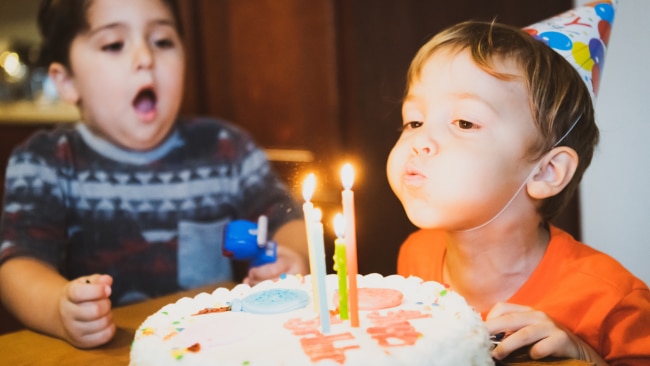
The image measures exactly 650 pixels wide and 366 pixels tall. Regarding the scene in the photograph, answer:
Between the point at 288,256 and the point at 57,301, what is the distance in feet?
1.23

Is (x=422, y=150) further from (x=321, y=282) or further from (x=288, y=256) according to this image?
(x=288, y=256)

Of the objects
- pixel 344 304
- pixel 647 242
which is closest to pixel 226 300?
pixel 344 304

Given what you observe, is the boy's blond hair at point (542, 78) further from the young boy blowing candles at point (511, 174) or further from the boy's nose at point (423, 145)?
the boy's nose at point (423, 145)

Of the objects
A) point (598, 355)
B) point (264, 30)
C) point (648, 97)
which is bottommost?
point (598, 355)

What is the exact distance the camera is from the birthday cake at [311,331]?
65cm

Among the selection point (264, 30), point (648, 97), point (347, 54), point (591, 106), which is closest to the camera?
point (591, 106)

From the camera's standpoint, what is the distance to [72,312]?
2.99ft

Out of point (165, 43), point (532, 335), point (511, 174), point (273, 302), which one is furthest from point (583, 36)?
point (165, 43)

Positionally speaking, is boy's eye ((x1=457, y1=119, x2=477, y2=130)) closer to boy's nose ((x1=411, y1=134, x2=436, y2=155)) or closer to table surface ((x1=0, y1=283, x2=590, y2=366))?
boy's nose ((x1=411, y1=134, x2=436, y2=155))

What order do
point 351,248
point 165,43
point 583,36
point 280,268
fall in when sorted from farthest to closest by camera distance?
point 165,43
point 280,268
point 583,36
point 351,248

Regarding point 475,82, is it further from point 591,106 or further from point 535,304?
point 535,304

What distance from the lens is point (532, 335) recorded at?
749mm

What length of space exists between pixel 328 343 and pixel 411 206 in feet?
0.97

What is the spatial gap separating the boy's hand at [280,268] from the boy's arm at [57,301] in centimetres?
25
